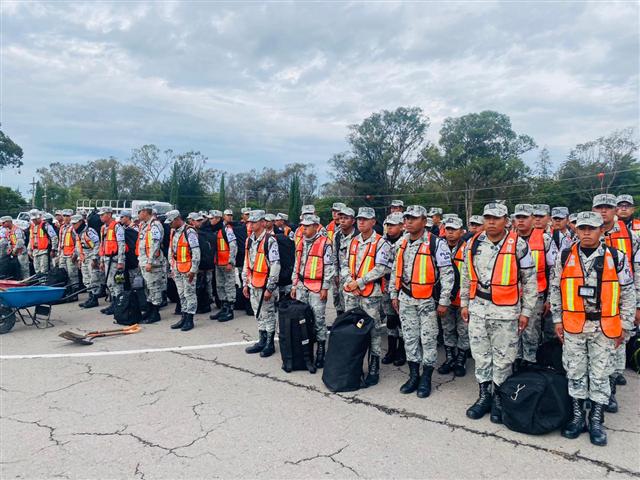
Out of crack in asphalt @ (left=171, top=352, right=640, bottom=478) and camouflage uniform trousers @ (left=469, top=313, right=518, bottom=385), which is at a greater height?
camouflage uniform trousers @ (left=469, top=313, right=518, bottom=385)

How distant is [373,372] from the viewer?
538 cm

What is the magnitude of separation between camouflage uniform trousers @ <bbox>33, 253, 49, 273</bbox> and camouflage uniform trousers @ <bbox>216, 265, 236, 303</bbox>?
5.56 meters

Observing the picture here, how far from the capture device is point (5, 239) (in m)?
12.2

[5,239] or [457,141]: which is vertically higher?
[457,141]

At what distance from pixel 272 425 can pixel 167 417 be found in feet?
3.59

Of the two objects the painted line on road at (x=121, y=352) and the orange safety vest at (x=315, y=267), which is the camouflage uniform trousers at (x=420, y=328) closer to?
the orange safety vest at (x=315, y=267)

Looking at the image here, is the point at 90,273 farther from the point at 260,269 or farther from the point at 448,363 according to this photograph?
the point at 448,363

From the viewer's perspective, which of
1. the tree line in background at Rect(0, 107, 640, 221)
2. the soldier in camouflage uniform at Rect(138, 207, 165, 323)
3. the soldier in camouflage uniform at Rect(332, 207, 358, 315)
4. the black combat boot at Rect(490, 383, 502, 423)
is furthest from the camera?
the tree line in background at Rect(0, 107, 640, 221)

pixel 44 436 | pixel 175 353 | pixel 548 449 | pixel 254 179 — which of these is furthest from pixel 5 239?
pixel 254 179

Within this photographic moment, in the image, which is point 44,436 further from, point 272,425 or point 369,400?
point 369,400

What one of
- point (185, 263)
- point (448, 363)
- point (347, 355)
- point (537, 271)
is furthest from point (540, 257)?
point (185, 263)

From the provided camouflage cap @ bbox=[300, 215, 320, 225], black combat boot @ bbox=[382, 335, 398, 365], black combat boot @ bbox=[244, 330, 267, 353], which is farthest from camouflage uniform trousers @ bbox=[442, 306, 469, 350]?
black combat boot @ bbox=[244, 330, 267, 353]

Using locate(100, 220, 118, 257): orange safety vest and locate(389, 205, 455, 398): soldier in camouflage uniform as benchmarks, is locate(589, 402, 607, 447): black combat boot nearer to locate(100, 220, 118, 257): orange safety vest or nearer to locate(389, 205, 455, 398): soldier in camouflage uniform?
locate(389, 205, 455, 398): soldier in camouflage uniform

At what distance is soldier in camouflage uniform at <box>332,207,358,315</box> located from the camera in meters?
6.35
